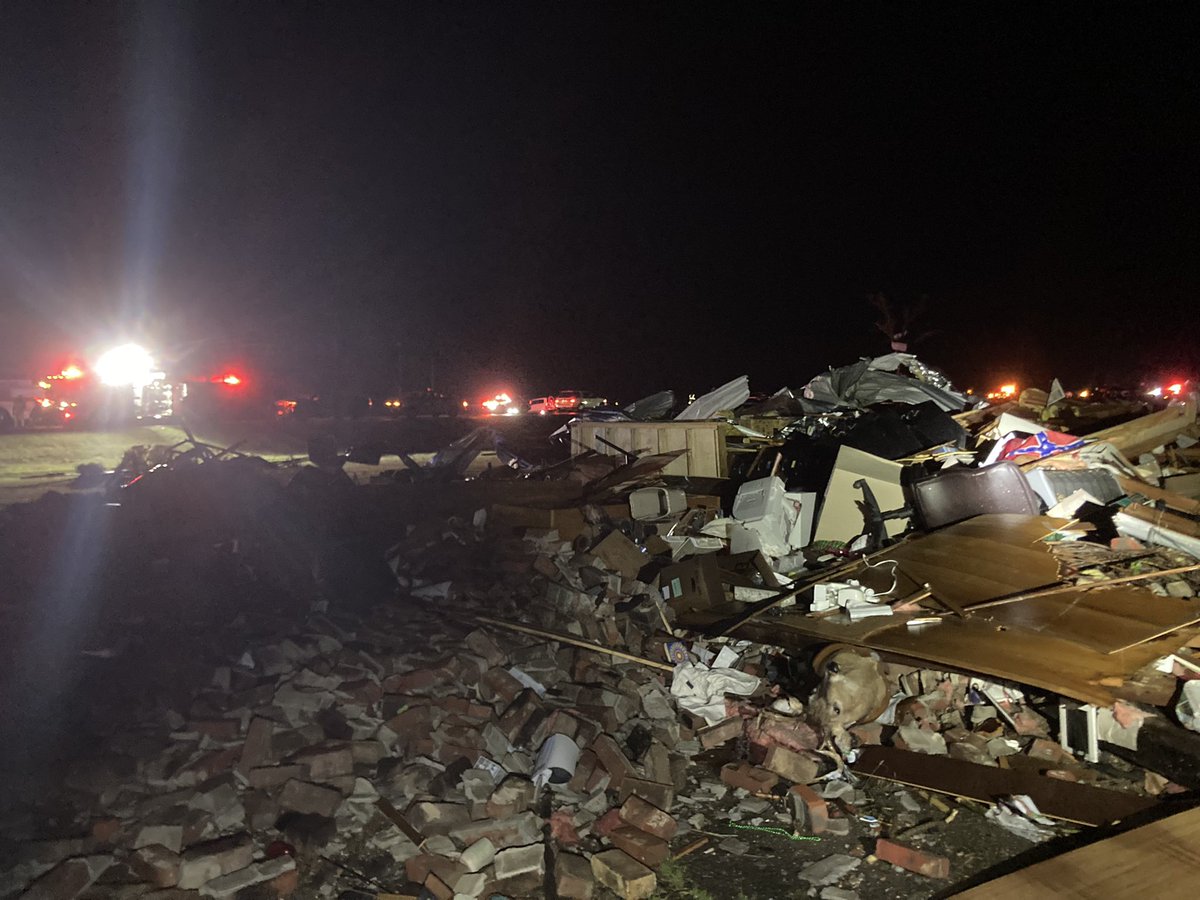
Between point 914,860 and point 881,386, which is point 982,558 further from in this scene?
point 881,386

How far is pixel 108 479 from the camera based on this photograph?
9977 millimetres

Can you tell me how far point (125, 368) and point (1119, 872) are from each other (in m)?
19.7

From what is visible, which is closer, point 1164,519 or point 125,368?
point 1164,519

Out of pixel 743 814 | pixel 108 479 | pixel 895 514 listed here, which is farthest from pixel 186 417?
pixel 743 814

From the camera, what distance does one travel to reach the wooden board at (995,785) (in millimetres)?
3432

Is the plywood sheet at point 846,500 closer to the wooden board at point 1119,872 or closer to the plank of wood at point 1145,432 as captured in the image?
the plank of wood at point 1145,432

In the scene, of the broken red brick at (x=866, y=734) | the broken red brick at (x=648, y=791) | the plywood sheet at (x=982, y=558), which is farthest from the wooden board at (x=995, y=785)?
the plywood sheet at (x=982, y=558)

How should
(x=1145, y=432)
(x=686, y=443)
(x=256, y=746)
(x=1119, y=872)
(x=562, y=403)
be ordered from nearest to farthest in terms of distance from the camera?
(x=1119, y=872) < (x=256, y=746) < (x=1145, y=432) < (x=686, y=443) < (x=562, y=403)

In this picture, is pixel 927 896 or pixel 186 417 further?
pixel 186 417

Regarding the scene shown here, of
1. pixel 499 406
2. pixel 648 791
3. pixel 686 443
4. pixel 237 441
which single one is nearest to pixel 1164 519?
pixel 686 443

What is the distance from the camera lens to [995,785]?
12.1 feet

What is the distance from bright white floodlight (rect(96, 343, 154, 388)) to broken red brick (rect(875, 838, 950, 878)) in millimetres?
18509

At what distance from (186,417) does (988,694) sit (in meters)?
17.5

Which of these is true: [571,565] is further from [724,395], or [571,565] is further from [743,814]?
[724,395]
